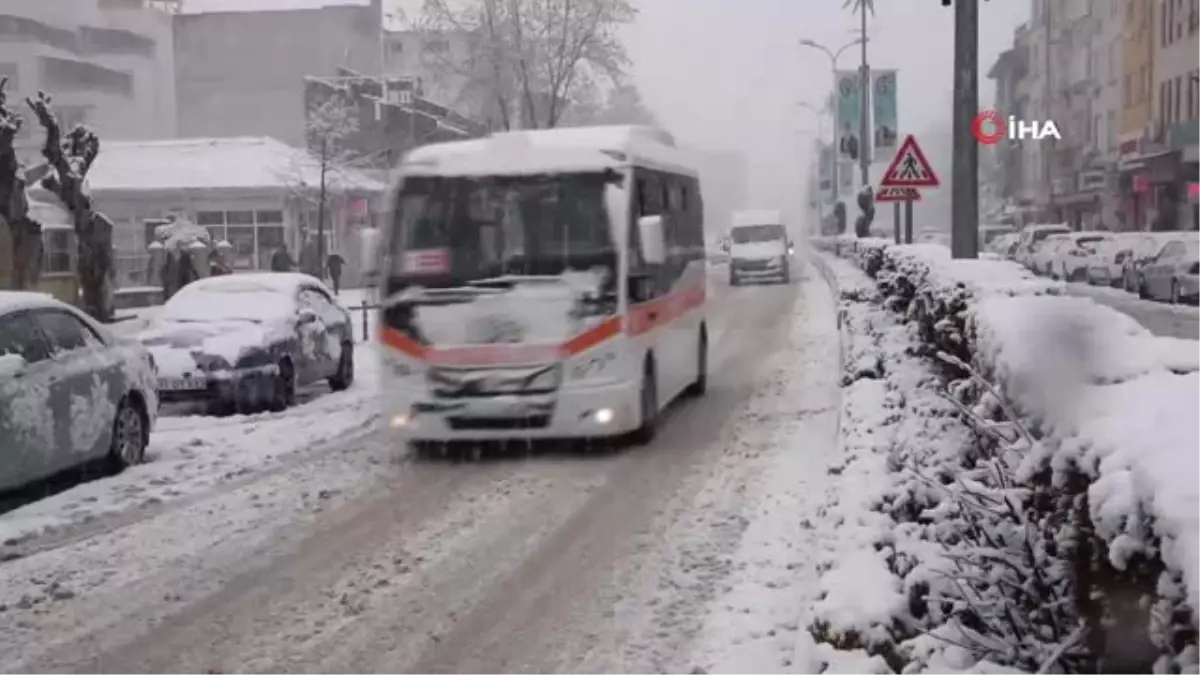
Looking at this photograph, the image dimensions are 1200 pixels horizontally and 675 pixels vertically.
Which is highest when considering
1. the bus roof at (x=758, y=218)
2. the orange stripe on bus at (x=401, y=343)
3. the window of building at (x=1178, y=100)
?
the window of building at (x=1178, y=100)

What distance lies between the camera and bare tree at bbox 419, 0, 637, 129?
→ 52906 millimetres

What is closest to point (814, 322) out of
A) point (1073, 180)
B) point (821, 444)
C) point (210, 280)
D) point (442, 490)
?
point (210, 280)

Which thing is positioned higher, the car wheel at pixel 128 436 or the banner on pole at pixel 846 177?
the banner on pole at pixel 846 177

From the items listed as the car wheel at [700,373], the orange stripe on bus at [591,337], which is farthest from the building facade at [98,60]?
the orange stripe on bus at [591,337]

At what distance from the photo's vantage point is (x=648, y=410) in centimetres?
1306

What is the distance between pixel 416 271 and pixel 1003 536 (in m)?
8.29

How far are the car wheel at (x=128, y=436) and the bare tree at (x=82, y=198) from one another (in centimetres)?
1712

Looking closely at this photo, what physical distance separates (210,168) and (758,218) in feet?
57.9

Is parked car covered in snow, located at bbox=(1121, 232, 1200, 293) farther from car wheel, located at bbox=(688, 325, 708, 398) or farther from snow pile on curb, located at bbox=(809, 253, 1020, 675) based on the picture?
snow pile on curb, located at bbox=(809, 253, 1020, 675)

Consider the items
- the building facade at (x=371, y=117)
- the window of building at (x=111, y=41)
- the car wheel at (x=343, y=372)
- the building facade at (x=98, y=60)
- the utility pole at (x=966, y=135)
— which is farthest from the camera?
the window of building at (x=111, y=41)

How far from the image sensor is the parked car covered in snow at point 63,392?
33.4 ft

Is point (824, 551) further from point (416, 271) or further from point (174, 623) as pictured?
point (416, 271)

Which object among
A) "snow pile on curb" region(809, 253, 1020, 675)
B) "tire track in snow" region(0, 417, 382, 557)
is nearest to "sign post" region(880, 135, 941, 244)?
"tire track in snow" region(0, 417, 382, 557)

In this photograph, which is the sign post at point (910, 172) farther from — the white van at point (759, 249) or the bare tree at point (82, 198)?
the white van at point (759, 249)
